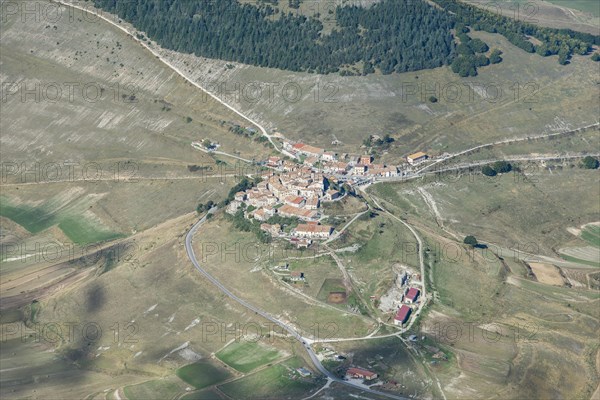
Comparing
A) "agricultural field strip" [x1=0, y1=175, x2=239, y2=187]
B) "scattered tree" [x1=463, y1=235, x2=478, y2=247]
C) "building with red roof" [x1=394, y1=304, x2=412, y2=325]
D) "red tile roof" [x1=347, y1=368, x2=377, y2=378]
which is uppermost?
"scattered tree" [x1=463, y1=235, x2=478, y2=247]

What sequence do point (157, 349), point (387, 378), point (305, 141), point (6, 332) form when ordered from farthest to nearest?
point (305, 141)
point (6, 332)
point (157, 349)
point (387, 378)

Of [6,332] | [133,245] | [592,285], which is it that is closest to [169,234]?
[133,245]

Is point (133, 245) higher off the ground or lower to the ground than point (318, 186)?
lower

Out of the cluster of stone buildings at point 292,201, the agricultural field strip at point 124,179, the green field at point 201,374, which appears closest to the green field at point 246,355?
the green field at point 201,374

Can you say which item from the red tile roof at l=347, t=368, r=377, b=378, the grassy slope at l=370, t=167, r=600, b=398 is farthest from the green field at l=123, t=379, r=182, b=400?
the grassy slope at l=370, t=167, r=600, b=398

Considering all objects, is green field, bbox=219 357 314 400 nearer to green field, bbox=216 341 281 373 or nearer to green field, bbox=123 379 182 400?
green field, bbox=216 341 281 373

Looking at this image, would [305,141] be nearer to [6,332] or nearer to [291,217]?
[291,217]
